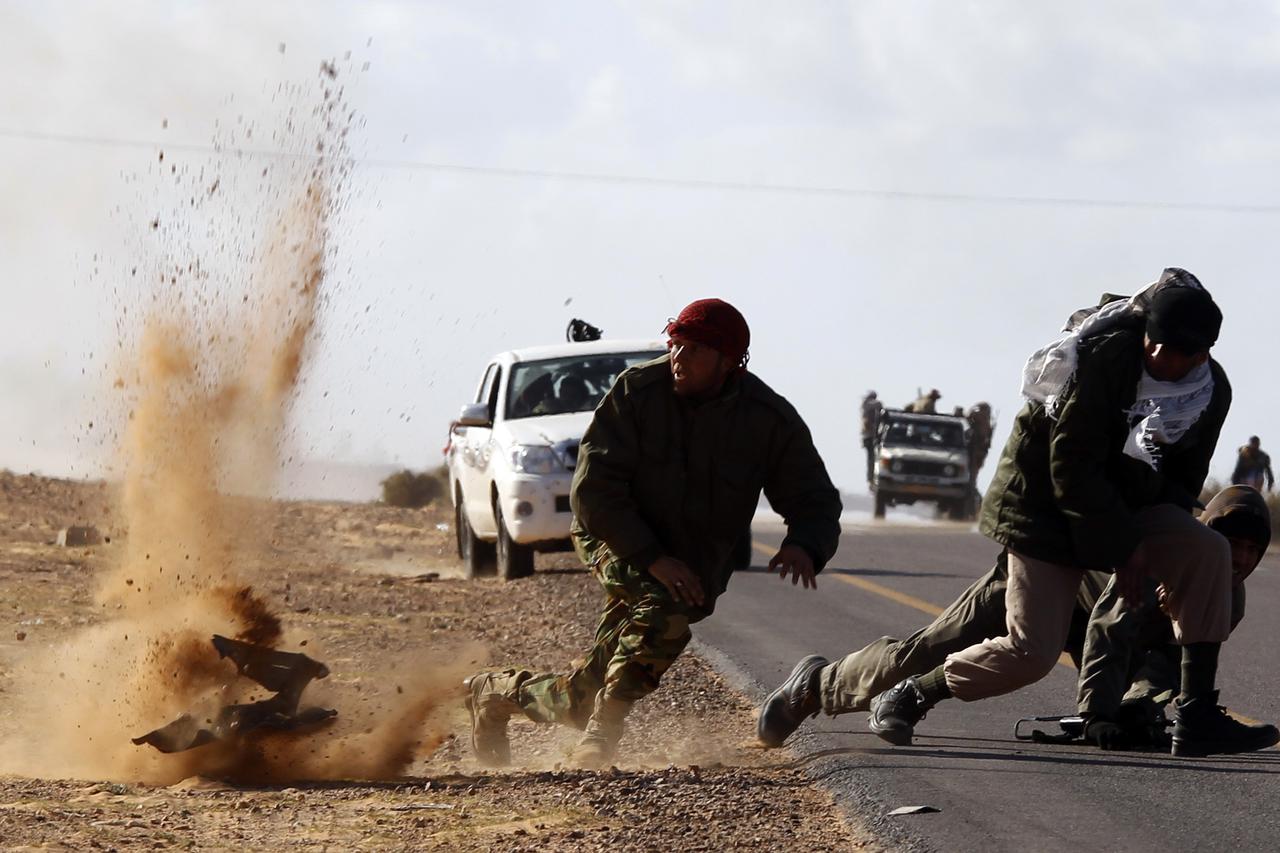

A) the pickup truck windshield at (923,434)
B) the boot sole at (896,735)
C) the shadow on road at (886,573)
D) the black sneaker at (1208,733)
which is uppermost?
the pickup truck windshield at (923,434)

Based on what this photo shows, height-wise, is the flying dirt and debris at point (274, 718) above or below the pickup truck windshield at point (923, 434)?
below

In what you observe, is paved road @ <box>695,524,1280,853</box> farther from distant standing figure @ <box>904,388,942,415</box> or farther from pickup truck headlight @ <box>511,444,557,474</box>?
distant standing figure @ <box>904,388,942,415</box>

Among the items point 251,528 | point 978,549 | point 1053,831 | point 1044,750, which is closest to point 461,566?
point 978,549

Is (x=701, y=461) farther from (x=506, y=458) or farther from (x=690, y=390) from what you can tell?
(x=506, y=458)

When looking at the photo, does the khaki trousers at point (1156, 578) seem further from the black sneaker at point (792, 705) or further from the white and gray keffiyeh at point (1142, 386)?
the black sneaker at point (792, 705)

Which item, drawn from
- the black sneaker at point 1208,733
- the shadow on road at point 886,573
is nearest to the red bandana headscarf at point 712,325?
the black sneaker at point 1208,733

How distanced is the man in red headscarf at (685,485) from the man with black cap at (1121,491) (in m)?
0.67

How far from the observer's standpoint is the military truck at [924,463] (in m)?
40.3

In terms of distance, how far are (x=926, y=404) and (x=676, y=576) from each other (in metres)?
36.4

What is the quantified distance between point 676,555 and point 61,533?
16.4 m

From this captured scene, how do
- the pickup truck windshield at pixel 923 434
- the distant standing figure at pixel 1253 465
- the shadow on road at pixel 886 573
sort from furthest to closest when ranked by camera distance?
the pickup truck windshield at pixel 923 434
the distant standing figure at pixel 1253 465
the shadow on road at pixel 886 573

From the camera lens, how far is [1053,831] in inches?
245

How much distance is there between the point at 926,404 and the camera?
4250cm

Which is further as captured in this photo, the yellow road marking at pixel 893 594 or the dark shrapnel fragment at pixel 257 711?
the yellow road marking at pixel 893 594
